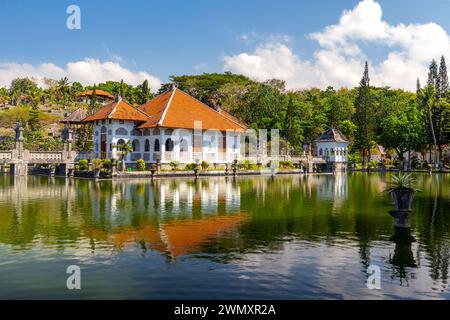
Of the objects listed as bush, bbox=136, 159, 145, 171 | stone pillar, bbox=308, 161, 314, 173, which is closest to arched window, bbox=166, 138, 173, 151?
bush, bbox=136, 159, 145, 171

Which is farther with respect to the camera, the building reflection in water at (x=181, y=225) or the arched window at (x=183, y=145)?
the arched window at (x=183, y=145)

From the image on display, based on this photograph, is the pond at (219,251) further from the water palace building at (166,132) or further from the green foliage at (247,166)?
the green foliage at (247,166)

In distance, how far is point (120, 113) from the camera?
50.5 meters

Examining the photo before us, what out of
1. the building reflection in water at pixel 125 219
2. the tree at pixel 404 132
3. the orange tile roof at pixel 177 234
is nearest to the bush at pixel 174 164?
the building reflection in water at pixel 125 219

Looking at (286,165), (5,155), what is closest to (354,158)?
(286,165)

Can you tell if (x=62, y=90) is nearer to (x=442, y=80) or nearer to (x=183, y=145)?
(x=183, y=145)

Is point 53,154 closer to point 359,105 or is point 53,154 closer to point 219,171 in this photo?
point 219,171

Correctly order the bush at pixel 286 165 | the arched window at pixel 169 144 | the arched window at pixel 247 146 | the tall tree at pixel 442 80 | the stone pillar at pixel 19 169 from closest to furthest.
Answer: the stone pillar at pixel 19 169 → the arched window at pixel 169 144 → the bush at pixel 286 165 → the arched window at pixel 247 146 → the tall tree at pixel 442 80

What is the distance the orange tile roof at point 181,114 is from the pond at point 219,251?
98.8 ft

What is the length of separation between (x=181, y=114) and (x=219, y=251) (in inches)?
1654

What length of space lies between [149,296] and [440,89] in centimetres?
7410

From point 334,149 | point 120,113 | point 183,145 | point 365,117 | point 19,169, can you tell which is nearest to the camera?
point 19,169

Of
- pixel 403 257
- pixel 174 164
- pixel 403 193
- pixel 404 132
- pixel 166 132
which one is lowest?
pixel 403 257

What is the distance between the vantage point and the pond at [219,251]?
862cm
